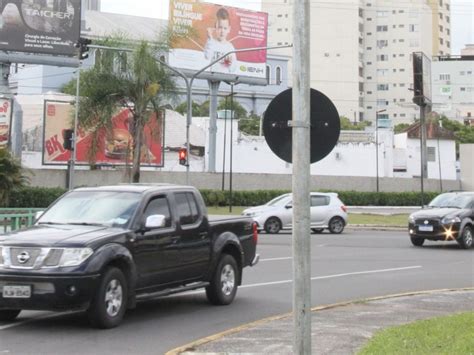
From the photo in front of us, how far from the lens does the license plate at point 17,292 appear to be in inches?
334

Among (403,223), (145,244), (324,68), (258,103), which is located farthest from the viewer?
(324,68)

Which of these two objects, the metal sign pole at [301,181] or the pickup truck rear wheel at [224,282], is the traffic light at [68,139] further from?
the metal sign pole at [301,181]

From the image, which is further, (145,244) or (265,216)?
(265,216)

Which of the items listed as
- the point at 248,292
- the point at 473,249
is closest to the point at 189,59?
the point at 473,249

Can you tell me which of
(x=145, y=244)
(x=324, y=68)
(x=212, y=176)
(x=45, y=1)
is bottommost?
(x=145, y=244)

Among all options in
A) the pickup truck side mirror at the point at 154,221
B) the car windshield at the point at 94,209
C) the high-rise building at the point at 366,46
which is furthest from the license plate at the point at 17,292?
the high-rise building at the point at 366,46

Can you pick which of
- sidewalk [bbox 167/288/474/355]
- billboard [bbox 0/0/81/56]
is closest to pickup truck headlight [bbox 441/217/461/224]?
sidewalk [bbox 167/288/474/355]

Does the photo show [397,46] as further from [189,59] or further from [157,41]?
[157,41]

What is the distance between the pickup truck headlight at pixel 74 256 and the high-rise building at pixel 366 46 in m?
128

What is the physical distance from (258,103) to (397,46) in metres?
35.8

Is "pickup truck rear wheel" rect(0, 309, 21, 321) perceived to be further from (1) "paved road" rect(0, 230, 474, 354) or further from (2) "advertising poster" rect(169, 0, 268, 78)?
(2) "advertising poster" rect(169, 0, 268, 78)

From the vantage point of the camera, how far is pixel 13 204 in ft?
125

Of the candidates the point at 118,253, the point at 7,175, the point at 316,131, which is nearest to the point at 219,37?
the point at 7,175

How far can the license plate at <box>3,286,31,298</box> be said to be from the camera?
848cm
